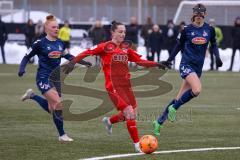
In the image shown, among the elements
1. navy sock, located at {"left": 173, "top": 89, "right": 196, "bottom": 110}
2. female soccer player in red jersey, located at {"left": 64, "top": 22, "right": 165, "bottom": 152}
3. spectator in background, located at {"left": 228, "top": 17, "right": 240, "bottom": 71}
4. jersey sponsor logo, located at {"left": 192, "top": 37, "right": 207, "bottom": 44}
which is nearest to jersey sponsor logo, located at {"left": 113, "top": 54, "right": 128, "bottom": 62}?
female soccer player in red jersey, located at {"left": 64, "top": 22, "right": 165, "bottom": 152}

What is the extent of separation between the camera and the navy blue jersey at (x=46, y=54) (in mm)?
14492

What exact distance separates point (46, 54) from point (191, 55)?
272 cm

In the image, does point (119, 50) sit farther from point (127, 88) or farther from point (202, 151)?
point (202, 151)

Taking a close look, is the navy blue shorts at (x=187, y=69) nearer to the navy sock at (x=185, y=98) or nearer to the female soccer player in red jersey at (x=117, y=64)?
the navy sock at (x=185, y=98)

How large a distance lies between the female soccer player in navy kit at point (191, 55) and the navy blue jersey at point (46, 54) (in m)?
2.06

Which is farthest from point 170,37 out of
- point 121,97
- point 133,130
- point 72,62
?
point 133,130

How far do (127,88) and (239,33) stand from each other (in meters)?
22.9

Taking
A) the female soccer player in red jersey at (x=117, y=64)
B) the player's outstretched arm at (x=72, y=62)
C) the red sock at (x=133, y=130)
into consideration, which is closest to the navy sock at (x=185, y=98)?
the female soccer player in red jersey at (x=117, y=64)

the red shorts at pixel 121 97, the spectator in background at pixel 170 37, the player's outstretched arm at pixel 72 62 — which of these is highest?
the player's outstretched arm at pixel 72 62

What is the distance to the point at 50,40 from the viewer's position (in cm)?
1462

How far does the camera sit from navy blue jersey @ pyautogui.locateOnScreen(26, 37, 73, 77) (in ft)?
47.5

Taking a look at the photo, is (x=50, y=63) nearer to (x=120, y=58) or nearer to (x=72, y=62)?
(x=72, y=62)

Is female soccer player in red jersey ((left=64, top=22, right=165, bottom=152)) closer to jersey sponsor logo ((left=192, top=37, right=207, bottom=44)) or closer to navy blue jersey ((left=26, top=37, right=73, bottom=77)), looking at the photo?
navy blue jersey ((left=26, top=37, right=73, bottom=77))

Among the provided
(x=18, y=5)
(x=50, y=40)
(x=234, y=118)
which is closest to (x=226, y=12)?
(x=18, y=5)
